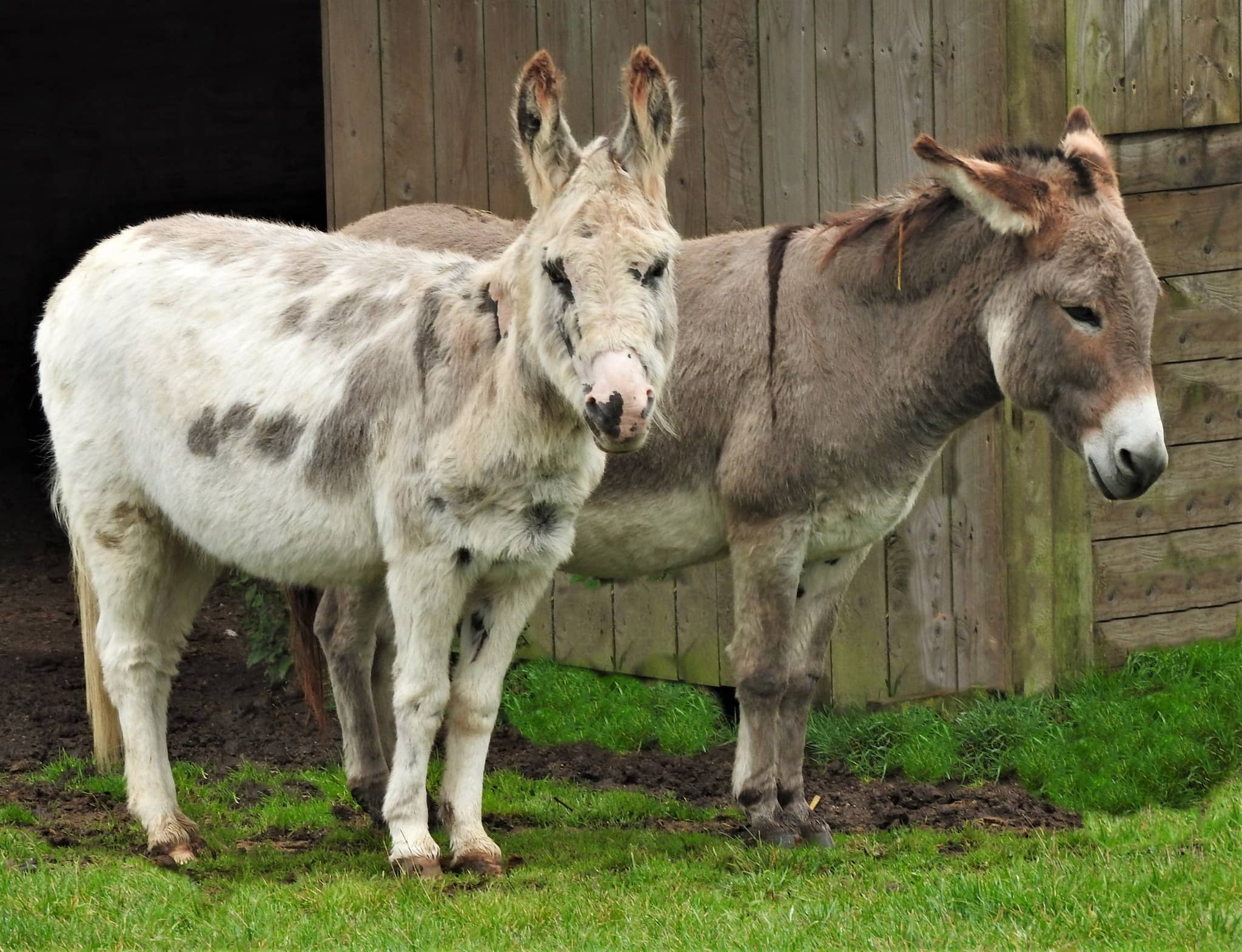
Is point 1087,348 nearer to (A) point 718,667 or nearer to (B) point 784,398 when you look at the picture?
(B) point 784,398

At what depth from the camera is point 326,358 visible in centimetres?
496

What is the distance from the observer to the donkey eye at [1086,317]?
4.93m

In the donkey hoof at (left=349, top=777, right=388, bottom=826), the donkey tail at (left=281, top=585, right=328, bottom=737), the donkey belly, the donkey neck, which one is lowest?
the donkey hoof at (left=349, top=777, right=388, bottom=826)

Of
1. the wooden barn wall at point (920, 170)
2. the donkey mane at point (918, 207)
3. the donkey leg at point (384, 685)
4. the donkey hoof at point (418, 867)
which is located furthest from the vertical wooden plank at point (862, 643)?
the donkey hoof at point (418, 867)

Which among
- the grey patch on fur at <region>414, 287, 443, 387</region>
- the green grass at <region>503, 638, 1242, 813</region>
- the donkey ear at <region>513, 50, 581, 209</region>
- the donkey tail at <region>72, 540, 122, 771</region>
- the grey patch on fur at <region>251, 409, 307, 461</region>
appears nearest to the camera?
the donkey ear at <region>513, 50, 581, 209</region>

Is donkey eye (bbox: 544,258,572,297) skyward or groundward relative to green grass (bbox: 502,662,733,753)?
skyward

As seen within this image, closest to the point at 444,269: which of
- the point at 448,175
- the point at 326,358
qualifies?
the point at 326,358

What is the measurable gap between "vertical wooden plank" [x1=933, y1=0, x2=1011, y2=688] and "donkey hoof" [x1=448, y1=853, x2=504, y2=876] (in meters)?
2.65

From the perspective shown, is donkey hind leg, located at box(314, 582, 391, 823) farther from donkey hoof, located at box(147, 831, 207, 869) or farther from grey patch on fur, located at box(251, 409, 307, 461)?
grey patch on fur, located at box(251, 409, 307, 461)

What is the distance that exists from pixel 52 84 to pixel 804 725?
7.62 metres

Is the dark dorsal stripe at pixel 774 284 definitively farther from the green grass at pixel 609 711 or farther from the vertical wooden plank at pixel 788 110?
the green grass at pixel 609 711

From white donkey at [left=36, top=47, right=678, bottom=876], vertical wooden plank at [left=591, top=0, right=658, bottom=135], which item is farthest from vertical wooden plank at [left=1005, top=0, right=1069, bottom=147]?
white donkey at [left=36, top=47, right=678, bottom=876]

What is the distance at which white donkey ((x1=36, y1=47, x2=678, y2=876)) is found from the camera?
443cm

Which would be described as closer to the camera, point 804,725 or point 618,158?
point 618,158
